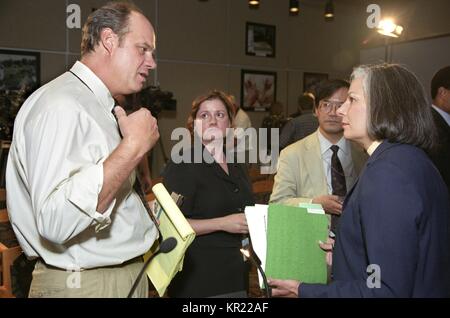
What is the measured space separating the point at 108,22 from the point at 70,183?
551 millimetres

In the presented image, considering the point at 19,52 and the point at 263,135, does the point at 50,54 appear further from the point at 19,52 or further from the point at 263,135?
the point at 263,135

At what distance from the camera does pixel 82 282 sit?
114cm

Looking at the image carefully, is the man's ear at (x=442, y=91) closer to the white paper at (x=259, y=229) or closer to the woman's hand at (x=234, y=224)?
the woman's hand at (x=234, y=224)

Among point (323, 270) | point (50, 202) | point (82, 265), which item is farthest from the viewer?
point (323, 270)

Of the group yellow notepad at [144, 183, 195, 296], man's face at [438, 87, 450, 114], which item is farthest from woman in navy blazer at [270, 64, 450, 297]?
man's face at [438, 87, 450, 114]

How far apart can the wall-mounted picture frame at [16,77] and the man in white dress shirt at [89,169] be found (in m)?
4.61

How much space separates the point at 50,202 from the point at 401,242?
0.84 m

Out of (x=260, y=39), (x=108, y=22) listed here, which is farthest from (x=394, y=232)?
(x=260, y=39)

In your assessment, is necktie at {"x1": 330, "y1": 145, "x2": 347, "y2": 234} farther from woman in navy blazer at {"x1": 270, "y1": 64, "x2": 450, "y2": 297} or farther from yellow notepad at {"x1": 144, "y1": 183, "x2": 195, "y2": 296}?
yellow notepad at {"x1": 144, "y1": 183, "x2": 195, "y2": 296}

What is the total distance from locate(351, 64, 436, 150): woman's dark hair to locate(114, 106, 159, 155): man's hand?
0.63 metres

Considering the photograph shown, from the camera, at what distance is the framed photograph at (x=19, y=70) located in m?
5.61

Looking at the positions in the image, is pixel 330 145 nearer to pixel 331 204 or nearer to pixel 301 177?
pixel 301 177

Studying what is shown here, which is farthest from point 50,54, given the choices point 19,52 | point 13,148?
point 13,148

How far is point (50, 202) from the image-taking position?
943 millimetres
